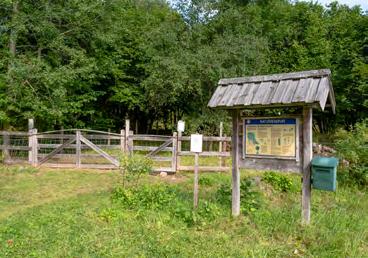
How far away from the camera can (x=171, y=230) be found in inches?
191

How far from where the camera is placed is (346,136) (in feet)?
32.6

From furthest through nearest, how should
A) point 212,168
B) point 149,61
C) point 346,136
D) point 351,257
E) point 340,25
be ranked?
point 340,25
point 149,61
point 212,168
point 346,136
point 351,257

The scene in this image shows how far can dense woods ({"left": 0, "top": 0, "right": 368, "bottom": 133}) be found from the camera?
42.1ft

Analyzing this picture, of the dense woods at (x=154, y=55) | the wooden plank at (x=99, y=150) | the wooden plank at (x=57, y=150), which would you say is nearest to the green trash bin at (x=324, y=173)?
the wooden plank at (x=99, y=150)

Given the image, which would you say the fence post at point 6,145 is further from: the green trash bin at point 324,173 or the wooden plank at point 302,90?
the green trash bin at point 324,173

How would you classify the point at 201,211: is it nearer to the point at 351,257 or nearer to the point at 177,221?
the point at 177,221

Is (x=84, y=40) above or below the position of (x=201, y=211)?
above

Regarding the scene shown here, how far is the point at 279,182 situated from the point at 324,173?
3.11 m

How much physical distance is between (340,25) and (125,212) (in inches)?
869

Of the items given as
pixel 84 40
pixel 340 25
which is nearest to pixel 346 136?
pixel 84 40

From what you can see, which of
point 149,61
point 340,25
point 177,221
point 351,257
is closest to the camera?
point 351,257

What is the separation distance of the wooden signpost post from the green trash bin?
12 cm

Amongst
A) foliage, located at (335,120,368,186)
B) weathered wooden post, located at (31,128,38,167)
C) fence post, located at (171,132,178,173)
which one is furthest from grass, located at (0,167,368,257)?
weathered wooden post, located at (31,128,38,167)

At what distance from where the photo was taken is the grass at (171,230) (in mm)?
4227
